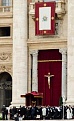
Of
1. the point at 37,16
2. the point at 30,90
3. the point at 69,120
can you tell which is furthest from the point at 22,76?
the point at 69,120

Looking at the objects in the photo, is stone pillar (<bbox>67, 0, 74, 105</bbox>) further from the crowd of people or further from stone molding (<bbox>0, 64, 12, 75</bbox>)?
stone molding (<bbox>0, 64, 12, 75</bbox>)

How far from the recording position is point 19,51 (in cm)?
7469

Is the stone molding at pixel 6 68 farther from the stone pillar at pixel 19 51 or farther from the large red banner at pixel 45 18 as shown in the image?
the large red banner at pixel 45 18

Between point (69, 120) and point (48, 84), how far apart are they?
11583 millimetres

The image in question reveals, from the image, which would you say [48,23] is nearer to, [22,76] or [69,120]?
[22,76]

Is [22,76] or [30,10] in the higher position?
[30,10]

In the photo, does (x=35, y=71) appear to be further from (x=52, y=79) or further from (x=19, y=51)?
(x=19, y=51)

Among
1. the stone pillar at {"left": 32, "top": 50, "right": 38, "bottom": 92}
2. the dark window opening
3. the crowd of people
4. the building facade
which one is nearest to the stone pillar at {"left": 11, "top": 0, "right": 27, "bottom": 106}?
the building facade

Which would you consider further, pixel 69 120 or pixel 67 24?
pixel 67 24

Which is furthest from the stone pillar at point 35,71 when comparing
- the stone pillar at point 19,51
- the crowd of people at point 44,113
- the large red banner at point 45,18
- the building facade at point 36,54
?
the crowd of people at point 44,113

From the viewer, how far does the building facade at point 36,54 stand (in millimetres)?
73625

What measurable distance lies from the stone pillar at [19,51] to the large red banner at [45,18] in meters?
1.31

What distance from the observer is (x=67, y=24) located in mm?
73250

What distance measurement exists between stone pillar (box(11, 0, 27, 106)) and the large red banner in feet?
4.31
